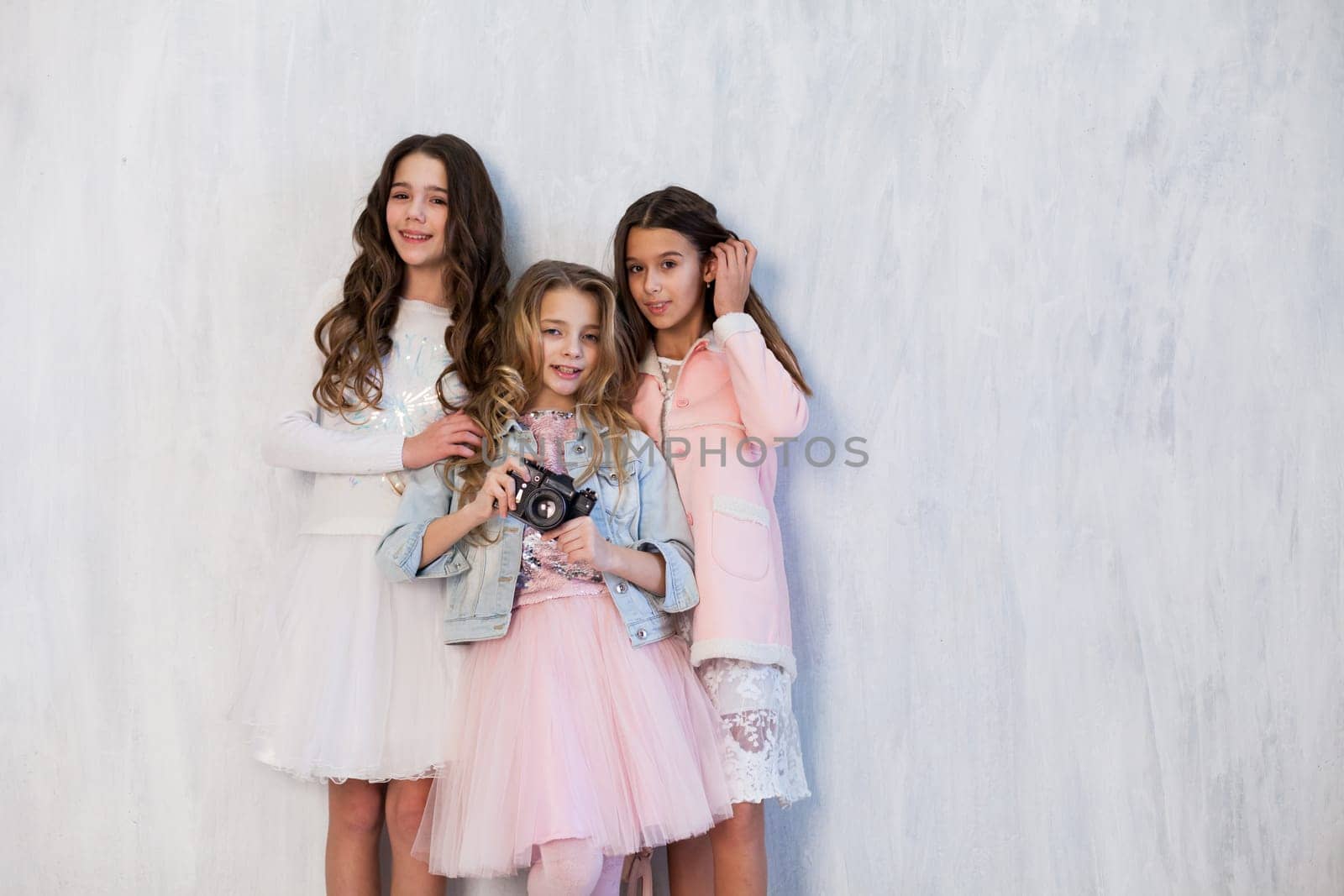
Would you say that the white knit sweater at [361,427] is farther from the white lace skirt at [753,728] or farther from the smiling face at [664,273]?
the white lace skirt at [753,728]

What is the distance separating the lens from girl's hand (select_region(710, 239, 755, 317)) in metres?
1.84

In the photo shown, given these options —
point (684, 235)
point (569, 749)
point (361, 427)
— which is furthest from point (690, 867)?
point (684, 235)

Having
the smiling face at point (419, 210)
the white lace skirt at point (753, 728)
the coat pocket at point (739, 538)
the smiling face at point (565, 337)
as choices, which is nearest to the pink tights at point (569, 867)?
the white lace skirt at point (753, 728)

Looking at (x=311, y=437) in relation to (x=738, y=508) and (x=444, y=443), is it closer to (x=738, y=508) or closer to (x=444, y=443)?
(x=444, y=443)

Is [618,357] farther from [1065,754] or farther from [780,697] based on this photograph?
[1065,754]

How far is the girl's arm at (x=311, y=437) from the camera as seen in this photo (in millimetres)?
1751

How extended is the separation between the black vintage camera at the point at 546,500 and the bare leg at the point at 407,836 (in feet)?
1.77

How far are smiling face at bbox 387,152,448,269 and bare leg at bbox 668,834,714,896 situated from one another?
1.15 m

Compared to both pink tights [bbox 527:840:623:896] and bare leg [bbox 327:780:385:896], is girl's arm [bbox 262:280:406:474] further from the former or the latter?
pink tights [bbox 527:840:623:896]

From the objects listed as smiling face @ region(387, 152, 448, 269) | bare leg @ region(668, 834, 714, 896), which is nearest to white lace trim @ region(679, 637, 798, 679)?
bare leg @ region(668, 834, 714, 896)

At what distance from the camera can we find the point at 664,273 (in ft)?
6.12

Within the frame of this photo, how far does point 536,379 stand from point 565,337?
9 cm

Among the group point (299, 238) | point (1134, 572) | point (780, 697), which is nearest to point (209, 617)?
point (299, 238)

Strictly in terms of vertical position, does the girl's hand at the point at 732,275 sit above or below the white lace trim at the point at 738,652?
above
